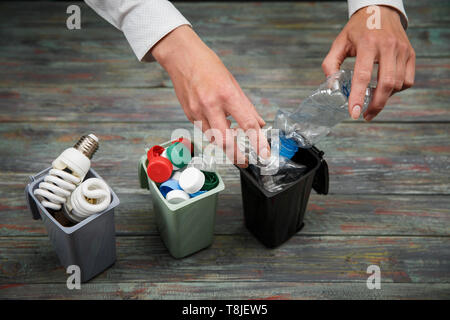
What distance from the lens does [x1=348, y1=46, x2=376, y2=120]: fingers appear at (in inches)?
28.4

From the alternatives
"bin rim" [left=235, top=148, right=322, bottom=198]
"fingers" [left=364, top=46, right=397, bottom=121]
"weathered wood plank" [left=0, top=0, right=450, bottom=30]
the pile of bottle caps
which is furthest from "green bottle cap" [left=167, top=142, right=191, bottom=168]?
"weathered wood plank" [left=0, top=0, right=450, bottom=30]

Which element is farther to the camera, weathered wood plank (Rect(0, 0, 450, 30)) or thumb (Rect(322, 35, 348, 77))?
weathered wood plank (Rect(0, 0, 450, 30))

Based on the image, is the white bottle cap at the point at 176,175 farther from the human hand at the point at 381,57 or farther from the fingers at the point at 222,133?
the human hand at the point at 381,57

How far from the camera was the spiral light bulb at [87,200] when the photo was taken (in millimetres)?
714

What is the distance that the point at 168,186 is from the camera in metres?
0.78

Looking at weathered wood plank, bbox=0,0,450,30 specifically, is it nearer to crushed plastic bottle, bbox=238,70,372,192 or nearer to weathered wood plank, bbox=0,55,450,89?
weathered wood plank, bbox=0,55,450,89

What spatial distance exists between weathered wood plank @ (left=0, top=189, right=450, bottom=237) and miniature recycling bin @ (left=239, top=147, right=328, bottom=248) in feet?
0.21

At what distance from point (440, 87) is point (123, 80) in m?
0.96

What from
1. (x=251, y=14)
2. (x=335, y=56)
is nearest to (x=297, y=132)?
(x=335, y=56)

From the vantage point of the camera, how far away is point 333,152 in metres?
1.12

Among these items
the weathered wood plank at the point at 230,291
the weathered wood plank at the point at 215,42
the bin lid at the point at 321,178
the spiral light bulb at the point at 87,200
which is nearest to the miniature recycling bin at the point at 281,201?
the bin lid at the point at 321,178

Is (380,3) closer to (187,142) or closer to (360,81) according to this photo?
(360,81)

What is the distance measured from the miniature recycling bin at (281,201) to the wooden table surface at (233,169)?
4 cm

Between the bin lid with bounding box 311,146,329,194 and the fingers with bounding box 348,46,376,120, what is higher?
the fingers with bounding box 348,46,376,120
